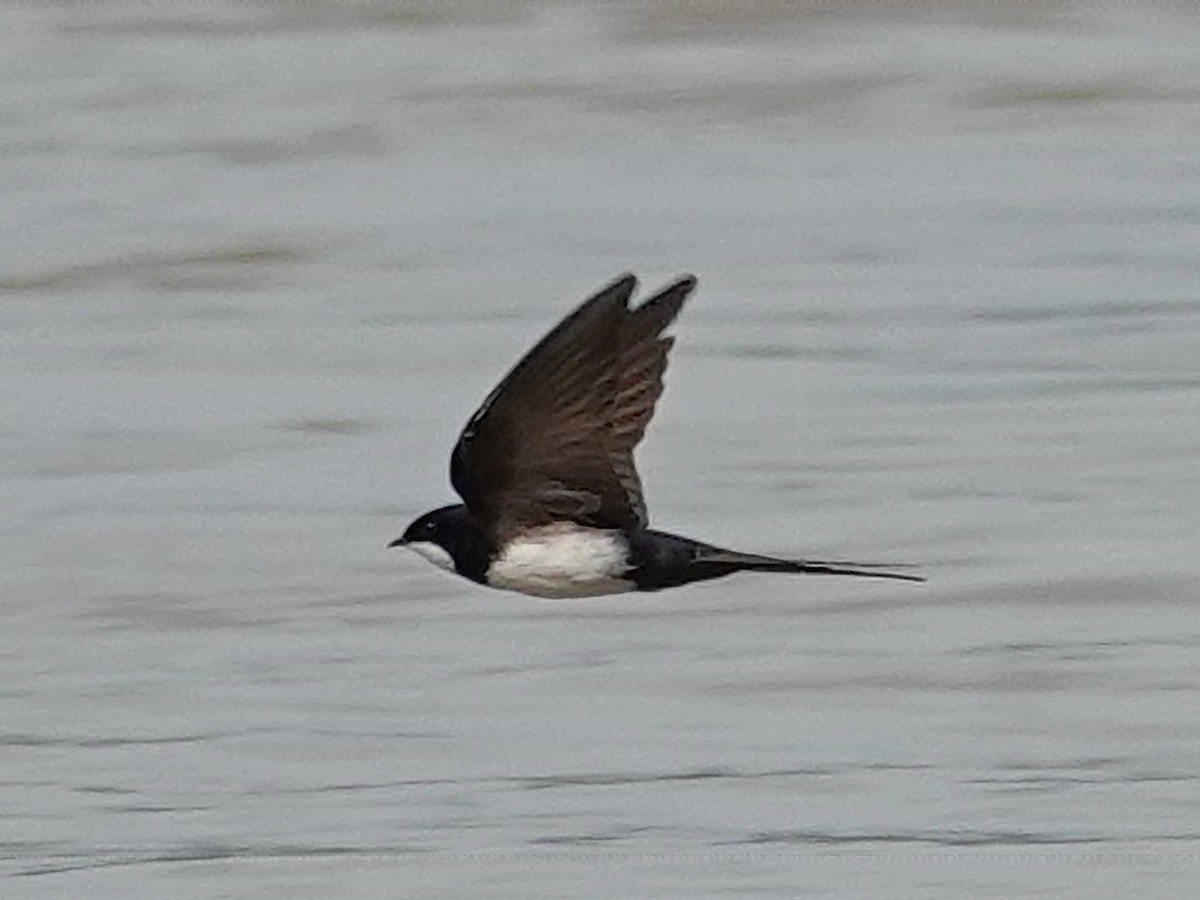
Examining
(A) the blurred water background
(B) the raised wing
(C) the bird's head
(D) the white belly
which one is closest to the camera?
(B) the raised wing

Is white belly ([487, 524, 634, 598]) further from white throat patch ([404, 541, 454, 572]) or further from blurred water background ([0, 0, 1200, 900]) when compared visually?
blurred water background ([0, 0, 1200, 900])

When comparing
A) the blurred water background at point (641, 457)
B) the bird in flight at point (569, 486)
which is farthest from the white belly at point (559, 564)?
the blurred water background at point (641, 457)

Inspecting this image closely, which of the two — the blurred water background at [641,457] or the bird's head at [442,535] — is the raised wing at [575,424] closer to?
the bird's head at [442,535]

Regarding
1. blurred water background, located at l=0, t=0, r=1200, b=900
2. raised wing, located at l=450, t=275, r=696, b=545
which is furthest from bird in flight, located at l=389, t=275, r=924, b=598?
blurred water background, located at l=0, t=0, r=1200, b=900

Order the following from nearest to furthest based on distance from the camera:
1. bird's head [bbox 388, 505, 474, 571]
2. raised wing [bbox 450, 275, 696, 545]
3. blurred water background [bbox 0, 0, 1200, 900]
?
raised wing [bbox 450, 275, 696, 545] < bird's head [bbox 388, 505, 474, 571] < blurred water background [bbox 0, 0, 1200, 900]

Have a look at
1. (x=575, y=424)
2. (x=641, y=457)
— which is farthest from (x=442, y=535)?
(x=641, y=457)

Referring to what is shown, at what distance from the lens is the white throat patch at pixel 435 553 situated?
6539 mm

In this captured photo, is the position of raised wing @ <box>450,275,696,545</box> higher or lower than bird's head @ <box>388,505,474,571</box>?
higher

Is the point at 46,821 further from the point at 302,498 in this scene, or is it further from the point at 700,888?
the point at 302,498

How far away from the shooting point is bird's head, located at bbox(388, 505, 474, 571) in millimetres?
6523

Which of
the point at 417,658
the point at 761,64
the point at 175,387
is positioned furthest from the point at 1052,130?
the point at 417,658

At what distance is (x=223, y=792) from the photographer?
296 inches

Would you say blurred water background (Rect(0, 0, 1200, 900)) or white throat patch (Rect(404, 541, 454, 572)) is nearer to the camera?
white throat patch (Rect(404, 541, 454, 572))

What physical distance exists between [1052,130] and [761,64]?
4.31 feet
